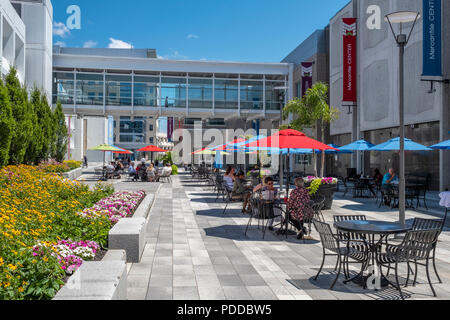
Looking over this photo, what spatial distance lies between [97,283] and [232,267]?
3.07m

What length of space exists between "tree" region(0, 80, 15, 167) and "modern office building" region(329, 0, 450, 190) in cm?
1928

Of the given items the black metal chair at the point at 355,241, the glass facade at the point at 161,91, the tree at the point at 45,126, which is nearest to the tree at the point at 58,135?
the tree at the point at 45,126

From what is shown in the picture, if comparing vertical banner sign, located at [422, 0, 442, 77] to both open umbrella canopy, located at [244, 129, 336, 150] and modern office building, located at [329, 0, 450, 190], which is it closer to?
modern office building, located at [329, 0, 450, 190]

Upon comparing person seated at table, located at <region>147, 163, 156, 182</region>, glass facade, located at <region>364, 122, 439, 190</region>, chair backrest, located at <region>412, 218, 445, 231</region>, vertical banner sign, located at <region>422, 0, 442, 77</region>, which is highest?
vertical banner sign, located at <region>422, 0, 442, 77</region>

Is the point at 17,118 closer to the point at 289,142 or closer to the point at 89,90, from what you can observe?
the point at 289,142

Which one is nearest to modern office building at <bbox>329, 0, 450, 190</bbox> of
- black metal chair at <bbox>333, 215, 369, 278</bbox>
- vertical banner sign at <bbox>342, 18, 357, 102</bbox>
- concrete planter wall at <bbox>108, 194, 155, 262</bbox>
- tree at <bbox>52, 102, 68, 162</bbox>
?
vertical banner sign at <bbox>342, 18, 357, 102</bbox>

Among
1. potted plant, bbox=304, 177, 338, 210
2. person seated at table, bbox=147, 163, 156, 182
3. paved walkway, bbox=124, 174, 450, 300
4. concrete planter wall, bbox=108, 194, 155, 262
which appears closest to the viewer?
paved walkway, bbox=124, 174, 450, 300

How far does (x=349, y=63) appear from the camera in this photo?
28094mm

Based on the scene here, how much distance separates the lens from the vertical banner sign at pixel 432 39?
19.1 meters

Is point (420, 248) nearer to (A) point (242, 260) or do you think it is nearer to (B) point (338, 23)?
(A) point (242, 260)

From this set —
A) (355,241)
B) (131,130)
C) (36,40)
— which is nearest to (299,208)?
(355,241)

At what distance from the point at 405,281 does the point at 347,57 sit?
81.4ft

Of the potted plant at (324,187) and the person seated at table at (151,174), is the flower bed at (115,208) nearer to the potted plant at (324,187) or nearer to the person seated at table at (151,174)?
the potted plant at (324,187)

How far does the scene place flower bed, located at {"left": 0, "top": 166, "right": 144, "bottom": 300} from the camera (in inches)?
159
